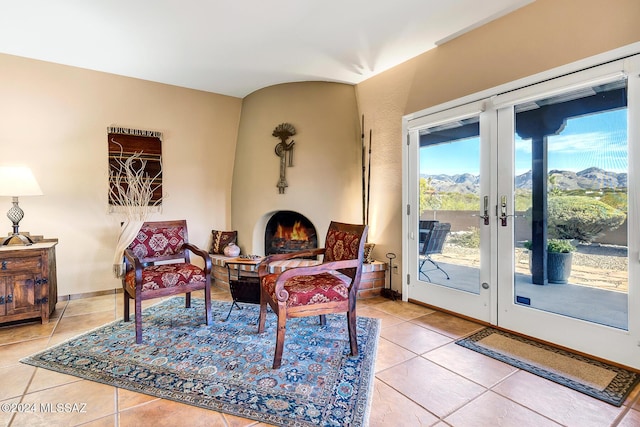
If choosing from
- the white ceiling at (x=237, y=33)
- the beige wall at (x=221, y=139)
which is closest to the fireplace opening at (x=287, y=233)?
the beige wall at (x=221, y=139)

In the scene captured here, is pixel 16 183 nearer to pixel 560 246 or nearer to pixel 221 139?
pixel 221 139

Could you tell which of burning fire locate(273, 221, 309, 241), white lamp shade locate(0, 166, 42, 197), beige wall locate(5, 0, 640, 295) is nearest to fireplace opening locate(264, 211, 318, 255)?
burning fire locate(273, 221, 309, 241)

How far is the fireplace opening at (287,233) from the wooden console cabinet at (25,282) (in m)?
2.32

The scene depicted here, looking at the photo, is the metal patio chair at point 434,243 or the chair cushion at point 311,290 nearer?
the chair cushion at point 311,290

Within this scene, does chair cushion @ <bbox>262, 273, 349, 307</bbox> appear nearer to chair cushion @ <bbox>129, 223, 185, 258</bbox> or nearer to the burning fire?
chair cushion @ <bbox>129, 223, 185, 258</bbox>

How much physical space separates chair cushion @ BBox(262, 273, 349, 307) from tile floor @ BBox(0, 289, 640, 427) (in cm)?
54

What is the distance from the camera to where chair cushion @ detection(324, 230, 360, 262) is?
234cm

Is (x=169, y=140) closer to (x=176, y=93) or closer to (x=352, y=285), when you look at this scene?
(x=176, y=93)

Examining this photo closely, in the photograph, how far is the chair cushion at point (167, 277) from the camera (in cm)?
251

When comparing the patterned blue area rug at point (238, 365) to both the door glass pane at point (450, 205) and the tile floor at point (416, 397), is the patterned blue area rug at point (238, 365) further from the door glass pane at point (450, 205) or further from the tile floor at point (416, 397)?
the door glass pane at point (450, 205)

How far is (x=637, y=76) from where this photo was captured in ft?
6.34

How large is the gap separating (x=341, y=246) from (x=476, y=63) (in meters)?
2.01

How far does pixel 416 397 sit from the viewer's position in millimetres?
1729

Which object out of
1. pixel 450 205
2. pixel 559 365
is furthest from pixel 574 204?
pixel 559 365
